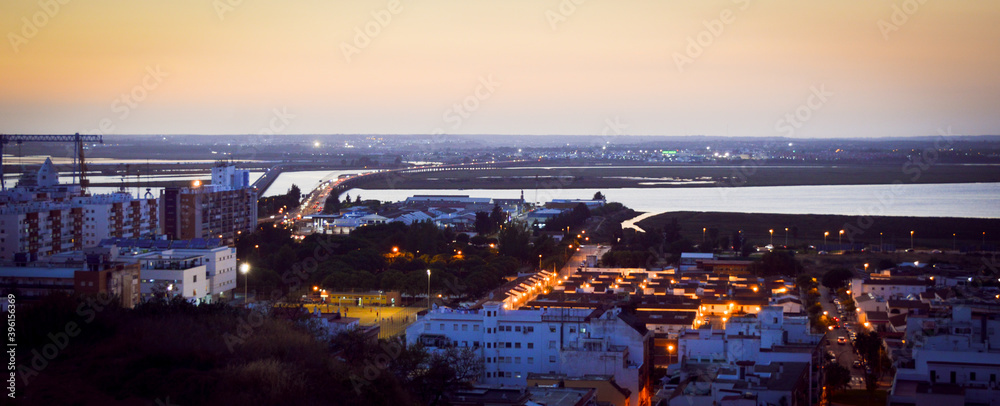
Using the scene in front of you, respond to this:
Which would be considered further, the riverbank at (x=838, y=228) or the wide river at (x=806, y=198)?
the wide river at (x=806, y=198)

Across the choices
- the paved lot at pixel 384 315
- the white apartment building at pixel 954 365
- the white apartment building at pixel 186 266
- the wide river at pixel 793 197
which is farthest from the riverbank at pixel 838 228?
the white apartment building at pixel 954 365

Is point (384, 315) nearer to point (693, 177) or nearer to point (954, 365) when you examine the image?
point (954, 365)

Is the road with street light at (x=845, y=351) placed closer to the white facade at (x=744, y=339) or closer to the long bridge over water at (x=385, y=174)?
the white facade at (x=744, y=339)

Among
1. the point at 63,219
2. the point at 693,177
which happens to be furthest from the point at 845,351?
the point at 693,177

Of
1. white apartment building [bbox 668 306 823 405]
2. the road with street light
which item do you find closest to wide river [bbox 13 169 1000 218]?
the road with street light

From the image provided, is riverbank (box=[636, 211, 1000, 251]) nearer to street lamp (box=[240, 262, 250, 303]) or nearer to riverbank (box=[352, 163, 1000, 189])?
street lamp (box=[240, 262, 250, 303])

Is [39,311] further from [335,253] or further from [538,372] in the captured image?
[335,253]
